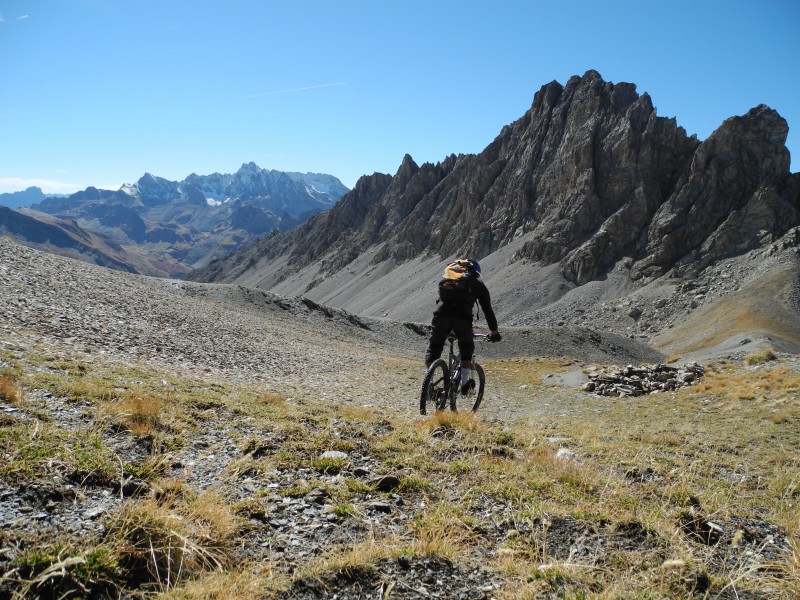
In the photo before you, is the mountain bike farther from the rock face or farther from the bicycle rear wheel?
the rock face

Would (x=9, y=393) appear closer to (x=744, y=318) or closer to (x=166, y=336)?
(x=166, y=336)

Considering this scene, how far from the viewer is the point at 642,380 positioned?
2050 centimetres

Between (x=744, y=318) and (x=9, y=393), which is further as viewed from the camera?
(x=744, y=318)

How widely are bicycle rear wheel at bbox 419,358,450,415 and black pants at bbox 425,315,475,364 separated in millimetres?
225

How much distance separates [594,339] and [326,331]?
3187 cm

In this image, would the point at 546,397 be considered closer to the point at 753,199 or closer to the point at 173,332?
the point at 173,332

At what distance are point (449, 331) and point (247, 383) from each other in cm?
797

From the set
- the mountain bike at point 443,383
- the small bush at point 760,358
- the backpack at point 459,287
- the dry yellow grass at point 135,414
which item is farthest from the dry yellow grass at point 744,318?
the dry yellow grass at point 135,414

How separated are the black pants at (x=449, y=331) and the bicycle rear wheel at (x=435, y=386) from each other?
0.23 metres

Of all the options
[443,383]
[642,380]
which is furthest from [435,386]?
[642,380]

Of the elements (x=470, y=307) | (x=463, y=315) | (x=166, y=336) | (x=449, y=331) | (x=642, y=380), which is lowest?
(x=166, y=336)

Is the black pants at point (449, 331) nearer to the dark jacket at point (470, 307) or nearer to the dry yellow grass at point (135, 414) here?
the dark jacket at point (470, 307)

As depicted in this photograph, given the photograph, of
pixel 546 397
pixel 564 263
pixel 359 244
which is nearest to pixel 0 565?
pixel 546 397

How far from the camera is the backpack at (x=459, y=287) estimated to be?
950cm
